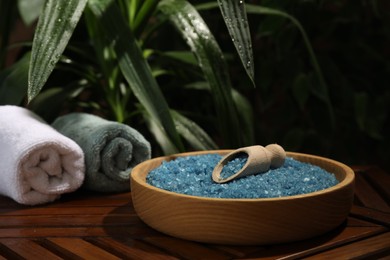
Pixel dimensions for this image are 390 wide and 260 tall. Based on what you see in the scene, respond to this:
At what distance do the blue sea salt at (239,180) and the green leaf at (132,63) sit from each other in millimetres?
123

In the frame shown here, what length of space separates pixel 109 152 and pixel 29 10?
1.51ft

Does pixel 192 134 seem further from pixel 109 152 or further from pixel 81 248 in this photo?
pixel 81 248

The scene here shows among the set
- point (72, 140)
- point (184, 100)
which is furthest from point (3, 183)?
point (184, 100)

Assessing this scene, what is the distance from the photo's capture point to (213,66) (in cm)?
110

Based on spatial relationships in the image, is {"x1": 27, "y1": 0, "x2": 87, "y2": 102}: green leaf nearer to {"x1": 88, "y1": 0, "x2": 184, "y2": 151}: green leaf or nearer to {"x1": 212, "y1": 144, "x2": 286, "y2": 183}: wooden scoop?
{"x1": 88, "y1": 0, "x2": 184, "y2": 151}: green leaf

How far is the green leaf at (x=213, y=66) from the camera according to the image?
1099 mm

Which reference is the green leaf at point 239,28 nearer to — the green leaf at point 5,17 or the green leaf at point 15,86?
the green leaf at point 15,86

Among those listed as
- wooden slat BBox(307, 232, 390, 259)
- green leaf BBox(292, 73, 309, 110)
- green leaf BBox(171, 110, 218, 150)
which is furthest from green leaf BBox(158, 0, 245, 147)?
green leaf BBox(292, 73, 309, 110)

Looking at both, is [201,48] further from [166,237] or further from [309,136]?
[309,136]

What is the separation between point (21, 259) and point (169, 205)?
20 cm

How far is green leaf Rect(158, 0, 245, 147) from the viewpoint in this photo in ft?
3.60

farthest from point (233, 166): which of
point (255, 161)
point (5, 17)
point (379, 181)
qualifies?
point (5, 17)

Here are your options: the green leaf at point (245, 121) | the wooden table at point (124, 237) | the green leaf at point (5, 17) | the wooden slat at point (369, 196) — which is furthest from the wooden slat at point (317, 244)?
the green leaf at point (5, 17)

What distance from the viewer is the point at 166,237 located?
814 mm
